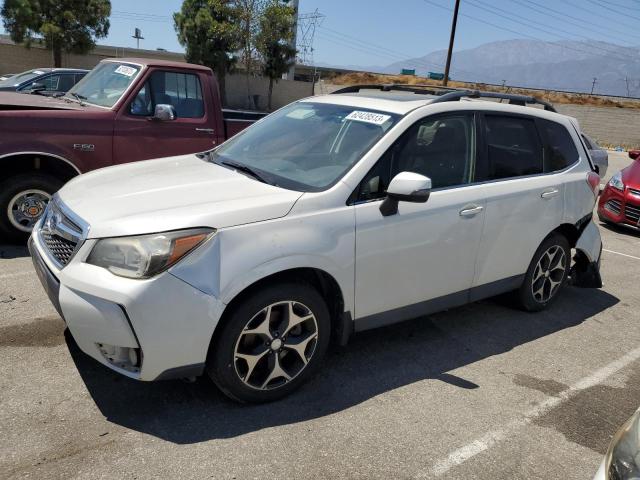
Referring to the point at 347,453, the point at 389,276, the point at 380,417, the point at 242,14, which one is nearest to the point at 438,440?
the point at 380,417

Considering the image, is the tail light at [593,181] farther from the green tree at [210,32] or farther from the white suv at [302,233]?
the green tree at [210,32]

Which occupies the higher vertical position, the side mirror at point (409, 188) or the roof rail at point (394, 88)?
the roof rail at point (394, 88)

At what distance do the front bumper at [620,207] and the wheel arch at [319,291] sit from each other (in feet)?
23.5

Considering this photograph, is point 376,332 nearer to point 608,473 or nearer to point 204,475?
point 204,475

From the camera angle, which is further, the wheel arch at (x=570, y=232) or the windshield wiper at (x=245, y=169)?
the wheel arch at (x=570, y=232)

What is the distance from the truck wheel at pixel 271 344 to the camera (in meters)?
3.00

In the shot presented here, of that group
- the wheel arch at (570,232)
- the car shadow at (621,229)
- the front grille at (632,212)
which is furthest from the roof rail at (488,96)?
the car shadow at (621,229)

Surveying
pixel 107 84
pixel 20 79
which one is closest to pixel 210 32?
pixel 20 79

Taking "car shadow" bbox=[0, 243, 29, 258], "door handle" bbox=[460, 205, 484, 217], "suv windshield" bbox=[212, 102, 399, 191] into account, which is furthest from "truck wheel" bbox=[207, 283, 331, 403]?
"car shadow" bbox=[0, 243, 29, 258]

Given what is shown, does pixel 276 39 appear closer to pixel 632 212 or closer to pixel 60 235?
pixel 632 212

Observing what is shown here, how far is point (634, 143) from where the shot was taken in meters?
34.0

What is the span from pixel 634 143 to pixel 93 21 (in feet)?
104

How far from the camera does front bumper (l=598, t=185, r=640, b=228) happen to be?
8.86 meters

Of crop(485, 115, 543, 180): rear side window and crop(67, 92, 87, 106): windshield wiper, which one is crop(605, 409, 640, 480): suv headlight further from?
crop(67, 92, 87, 106): windshield wiper
